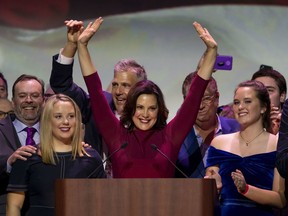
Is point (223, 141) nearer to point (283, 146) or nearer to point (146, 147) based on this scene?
point (146, 147)

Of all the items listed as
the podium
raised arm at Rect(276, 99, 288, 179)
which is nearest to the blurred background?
raised arm at Rect(276, 99, 288, 179)

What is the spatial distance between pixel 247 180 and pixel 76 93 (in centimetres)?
88

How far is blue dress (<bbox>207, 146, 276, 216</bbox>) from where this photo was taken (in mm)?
3812

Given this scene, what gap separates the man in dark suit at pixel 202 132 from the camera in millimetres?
4203

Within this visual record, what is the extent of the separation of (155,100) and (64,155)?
0.44 m

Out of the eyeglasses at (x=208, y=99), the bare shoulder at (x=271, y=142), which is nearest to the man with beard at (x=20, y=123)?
the eyeglasses at (x=208, y=99)

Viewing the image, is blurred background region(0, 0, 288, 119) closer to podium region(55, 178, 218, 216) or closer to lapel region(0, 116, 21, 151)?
lapel region(0, 116, 21, 151)

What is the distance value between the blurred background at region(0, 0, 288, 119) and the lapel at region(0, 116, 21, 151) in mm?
1365

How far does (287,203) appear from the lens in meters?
3.82

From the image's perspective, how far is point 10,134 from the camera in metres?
4.26

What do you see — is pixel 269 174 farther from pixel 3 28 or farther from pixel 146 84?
pixel 3 28

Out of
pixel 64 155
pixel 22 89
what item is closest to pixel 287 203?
pixel 64 155

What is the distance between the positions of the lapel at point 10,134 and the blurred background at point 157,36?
1365 mm

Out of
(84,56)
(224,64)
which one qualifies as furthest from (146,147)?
(224,64)
